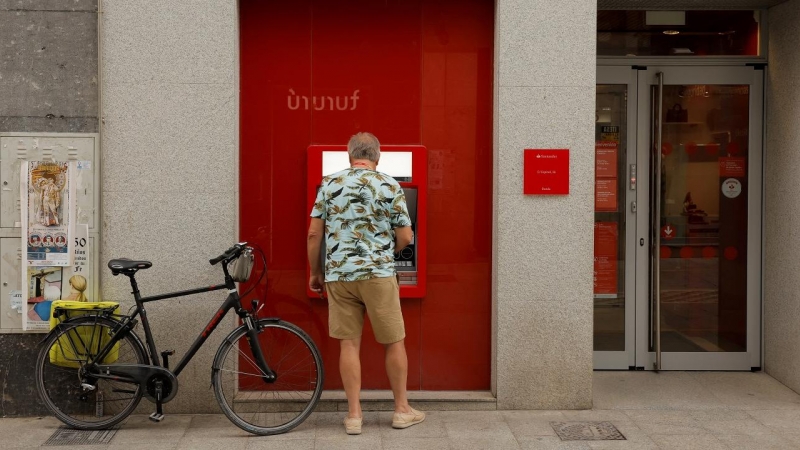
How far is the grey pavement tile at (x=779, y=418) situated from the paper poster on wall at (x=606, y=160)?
7.26 ft

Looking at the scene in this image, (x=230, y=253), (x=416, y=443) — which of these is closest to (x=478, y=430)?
(x=416, y=443)

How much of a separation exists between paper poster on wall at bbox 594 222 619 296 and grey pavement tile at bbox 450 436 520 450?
2242 mm

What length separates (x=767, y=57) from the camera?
7.84 metres

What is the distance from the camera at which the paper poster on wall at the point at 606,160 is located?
25.8ft

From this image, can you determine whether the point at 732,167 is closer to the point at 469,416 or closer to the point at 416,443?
the point at 469,416

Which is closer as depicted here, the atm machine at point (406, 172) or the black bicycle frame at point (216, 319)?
the black bicycle frame at point (216, 319)

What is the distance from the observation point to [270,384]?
665 cm

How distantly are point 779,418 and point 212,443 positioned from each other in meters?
3.82

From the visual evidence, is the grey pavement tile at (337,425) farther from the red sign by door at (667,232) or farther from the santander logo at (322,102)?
the red sign by door at (667,232)

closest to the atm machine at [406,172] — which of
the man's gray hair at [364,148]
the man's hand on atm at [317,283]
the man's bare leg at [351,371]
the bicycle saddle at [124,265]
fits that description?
the man's hand on atm at [317,283]

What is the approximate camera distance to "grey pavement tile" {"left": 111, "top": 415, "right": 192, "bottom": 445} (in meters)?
6.03

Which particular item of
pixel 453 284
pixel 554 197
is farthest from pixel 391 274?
pixel 554 197

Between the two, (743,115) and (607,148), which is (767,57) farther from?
(607,148)

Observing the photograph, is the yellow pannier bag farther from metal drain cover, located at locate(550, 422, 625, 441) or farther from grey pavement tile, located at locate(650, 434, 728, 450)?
grey pavement tile, located at locate(650, 434, 728, 450)
